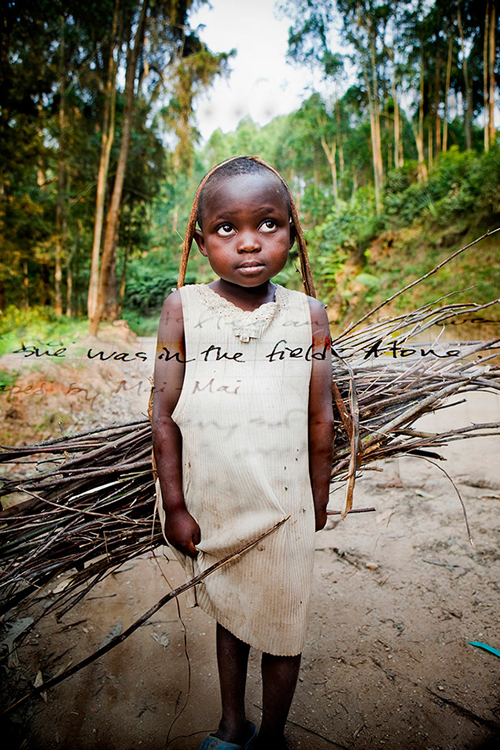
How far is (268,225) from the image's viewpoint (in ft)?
3.36

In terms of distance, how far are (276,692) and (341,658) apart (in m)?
0.72

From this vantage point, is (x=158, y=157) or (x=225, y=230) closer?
(x=225, y=230)

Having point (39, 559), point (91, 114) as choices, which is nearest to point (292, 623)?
point (39, 559)

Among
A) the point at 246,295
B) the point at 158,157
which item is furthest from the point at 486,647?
the point at 158,157

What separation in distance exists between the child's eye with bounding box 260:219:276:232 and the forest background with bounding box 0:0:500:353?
5.35 m

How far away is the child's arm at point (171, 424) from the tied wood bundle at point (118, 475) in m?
0.17

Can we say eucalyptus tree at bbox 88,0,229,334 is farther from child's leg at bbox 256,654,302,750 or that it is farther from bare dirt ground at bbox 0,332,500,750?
child's leg at bbox 256,654,302,750

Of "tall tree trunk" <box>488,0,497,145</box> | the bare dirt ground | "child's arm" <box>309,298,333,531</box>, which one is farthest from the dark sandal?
"tall tree trunk" <box>488,0,497,145</box>

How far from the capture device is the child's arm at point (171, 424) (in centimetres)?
106

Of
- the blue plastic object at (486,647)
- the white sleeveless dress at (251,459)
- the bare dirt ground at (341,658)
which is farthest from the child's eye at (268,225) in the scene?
the blue plastic object at (486,647)

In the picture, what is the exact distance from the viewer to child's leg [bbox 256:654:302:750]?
109 centimetres

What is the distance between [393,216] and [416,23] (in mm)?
8923

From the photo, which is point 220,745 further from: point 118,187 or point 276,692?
point 118,187

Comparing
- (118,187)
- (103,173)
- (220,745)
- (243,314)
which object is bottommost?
(220,745)
